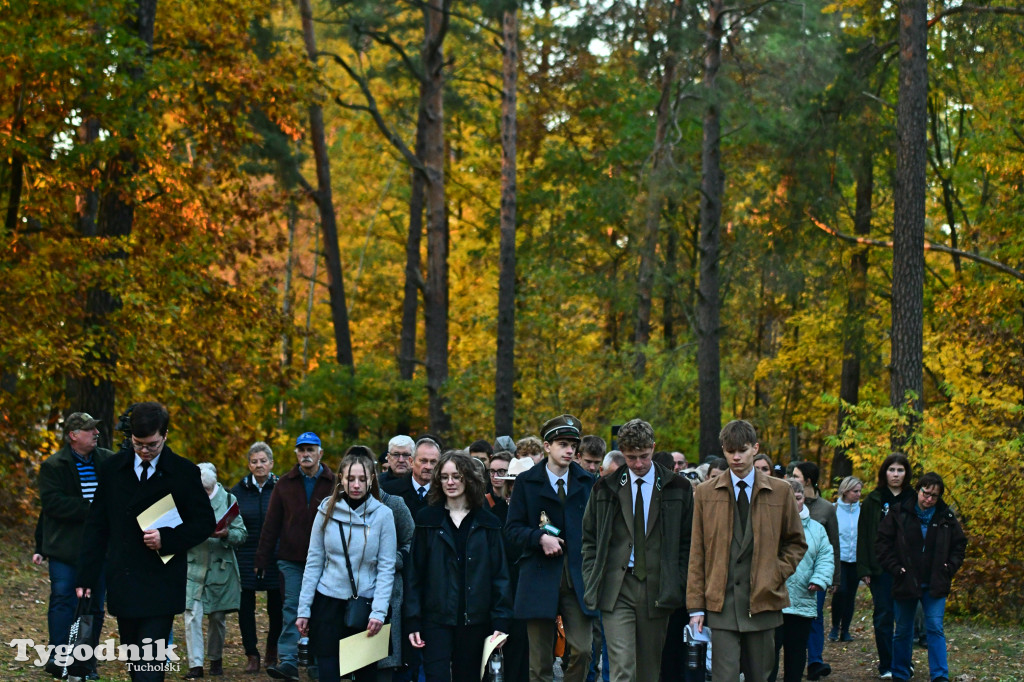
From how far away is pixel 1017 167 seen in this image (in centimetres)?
2294

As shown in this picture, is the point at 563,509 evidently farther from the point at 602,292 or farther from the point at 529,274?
the point at 602,292

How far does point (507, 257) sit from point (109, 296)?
401 inches

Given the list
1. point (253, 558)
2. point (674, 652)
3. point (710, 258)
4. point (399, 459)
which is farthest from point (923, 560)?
point (710, 258)

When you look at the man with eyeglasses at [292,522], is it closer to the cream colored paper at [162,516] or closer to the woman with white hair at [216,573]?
the woman with white hair at [216,573]

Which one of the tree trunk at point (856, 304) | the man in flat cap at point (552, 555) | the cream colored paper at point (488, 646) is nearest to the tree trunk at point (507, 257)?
the tree trunk at point (856, 304)

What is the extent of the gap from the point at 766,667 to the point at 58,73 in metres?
12.7

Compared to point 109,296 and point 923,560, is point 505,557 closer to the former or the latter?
point 923,560

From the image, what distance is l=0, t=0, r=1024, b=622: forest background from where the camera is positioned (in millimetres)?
16984

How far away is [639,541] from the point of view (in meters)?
8.52

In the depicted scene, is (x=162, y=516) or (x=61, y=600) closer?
(x=162, y=516)

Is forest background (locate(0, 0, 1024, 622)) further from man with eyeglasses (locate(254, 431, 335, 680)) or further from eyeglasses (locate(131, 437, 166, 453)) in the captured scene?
eyeglasses (locate(131, 437, 166, 453))

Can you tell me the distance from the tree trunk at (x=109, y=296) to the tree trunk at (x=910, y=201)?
38.3 ft

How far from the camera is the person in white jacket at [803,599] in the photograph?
10.2 meters

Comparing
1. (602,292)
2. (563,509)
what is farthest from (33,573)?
(602,292)
